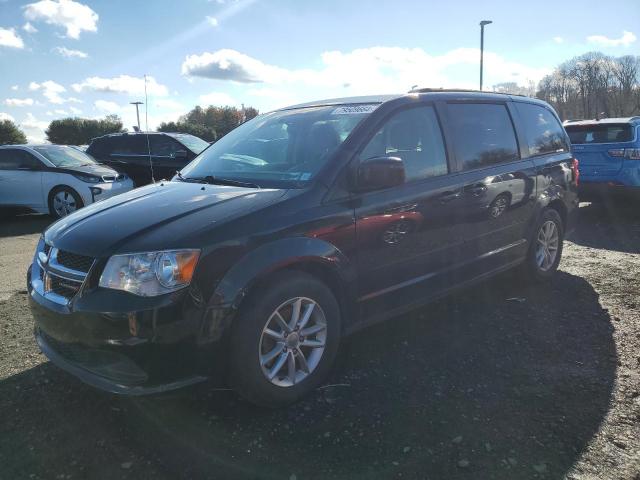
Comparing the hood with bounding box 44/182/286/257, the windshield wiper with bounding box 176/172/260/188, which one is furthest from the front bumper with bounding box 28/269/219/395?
the windshield wiper with bounding box 176/172/260/188

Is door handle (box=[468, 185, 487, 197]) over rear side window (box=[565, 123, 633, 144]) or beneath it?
beneath

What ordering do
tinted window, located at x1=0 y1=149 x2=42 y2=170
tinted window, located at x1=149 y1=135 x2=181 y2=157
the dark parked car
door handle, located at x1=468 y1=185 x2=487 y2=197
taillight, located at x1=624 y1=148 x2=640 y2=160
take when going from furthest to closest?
tinted window, located at x1=149 y1=135 x2=181 y2=157, the dark parked car, tinted window, located at x1=0 y1=149 x2=42 y2=170, taillight, located at x1=624 y1=148 x2=640 y2=160, door handle, located at x1=468 y1=185 x2=487 y2=197

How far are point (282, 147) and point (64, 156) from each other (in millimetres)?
8443

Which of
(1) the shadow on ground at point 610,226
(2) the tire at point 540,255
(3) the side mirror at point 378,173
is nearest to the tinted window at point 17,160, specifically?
(3) the side mirror at point 378,173

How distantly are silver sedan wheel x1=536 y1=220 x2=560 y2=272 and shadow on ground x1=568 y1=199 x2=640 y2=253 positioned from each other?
1.95 metres

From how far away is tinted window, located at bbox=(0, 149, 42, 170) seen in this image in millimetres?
10164

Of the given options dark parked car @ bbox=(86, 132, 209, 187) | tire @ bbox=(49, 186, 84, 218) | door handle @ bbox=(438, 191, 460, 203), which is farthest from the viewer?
dark parked car @ bbox=(86, 132, 209, 187)

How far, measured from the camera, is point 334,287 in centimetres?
319

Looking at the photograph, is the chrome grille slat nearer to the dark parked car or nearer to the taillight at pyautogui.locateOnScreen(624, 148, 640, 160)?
the dark parked car

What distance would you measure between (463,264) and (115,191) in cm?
800

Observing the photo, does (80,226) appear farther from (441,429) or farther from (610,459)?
(610,459)

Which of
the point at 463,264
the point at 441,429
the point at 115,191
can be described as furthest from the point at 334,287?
the point at 115,191

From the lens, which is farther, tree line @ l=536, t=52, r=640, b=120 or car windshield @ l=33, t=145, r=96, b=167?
tree line @ l=536, t=52, r=640, b=120

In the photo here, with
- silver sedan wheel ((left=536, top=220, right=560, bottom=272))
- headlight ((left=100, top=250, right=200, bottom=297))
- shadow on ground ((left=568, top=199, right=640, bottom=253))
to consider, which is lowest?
shadow on ground ((left=568, top=199, right=640, bottom=253))
